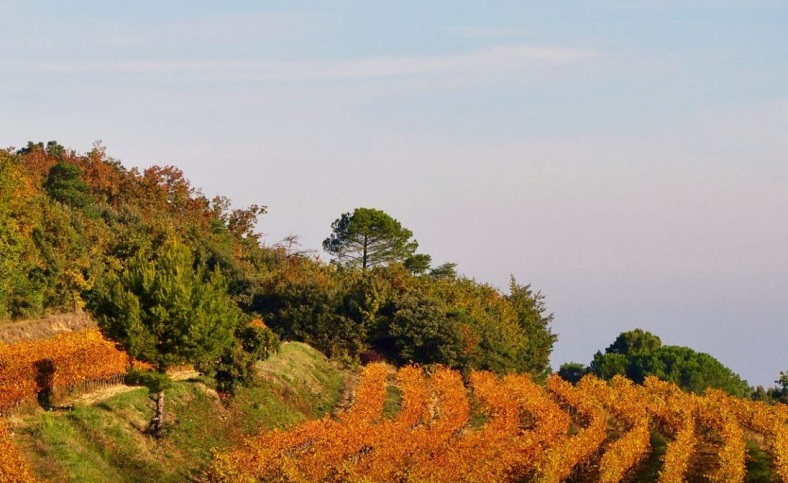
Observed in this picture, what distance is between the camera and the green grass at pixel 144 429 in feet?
123

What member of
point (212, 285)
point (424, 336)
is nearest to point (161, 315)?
point (212, 285)

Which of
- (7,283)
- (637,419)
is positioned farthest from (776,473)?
(7,283)

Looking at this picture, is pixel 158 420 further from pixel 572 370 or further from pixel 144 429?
pixel 572 370

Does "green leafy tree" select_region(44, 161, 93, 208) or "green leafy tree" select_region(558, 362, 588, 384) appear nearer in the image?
"green leafy tree" select_region(44, 161, 93, 208)

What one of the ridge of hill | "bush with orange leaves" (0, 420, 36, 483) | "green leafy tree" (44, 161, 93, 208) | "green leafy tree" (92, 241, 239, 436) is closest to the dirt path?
"green leafy tree" (92, 241, 239, 436)

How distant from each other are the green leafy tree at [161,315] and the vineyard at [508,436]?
4770mm

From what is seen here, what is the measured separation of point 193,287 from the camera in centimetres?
4591

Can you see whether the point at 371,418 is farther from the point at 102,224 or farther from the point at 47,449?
the point at 102,224

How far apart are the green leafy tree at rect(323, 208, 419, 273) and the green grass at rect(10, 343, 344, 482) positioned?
48933 millimetres

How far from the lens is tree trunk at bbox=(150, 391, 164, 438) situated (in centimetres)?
4350

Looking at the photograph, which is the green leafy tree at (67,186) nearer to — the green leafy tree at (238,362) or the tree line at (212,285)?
the tree line at (212,285)

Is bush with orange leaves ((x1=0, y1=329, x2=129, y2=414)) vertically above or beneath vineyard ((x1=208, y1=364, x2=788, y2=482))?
above

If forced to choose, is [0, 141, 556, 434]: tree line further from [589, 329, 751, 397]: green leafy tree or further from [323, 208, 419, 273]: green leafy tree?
[589, 329, 751, 397]: green leafy tree

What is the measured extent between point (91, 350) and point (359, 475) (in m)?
12.9
